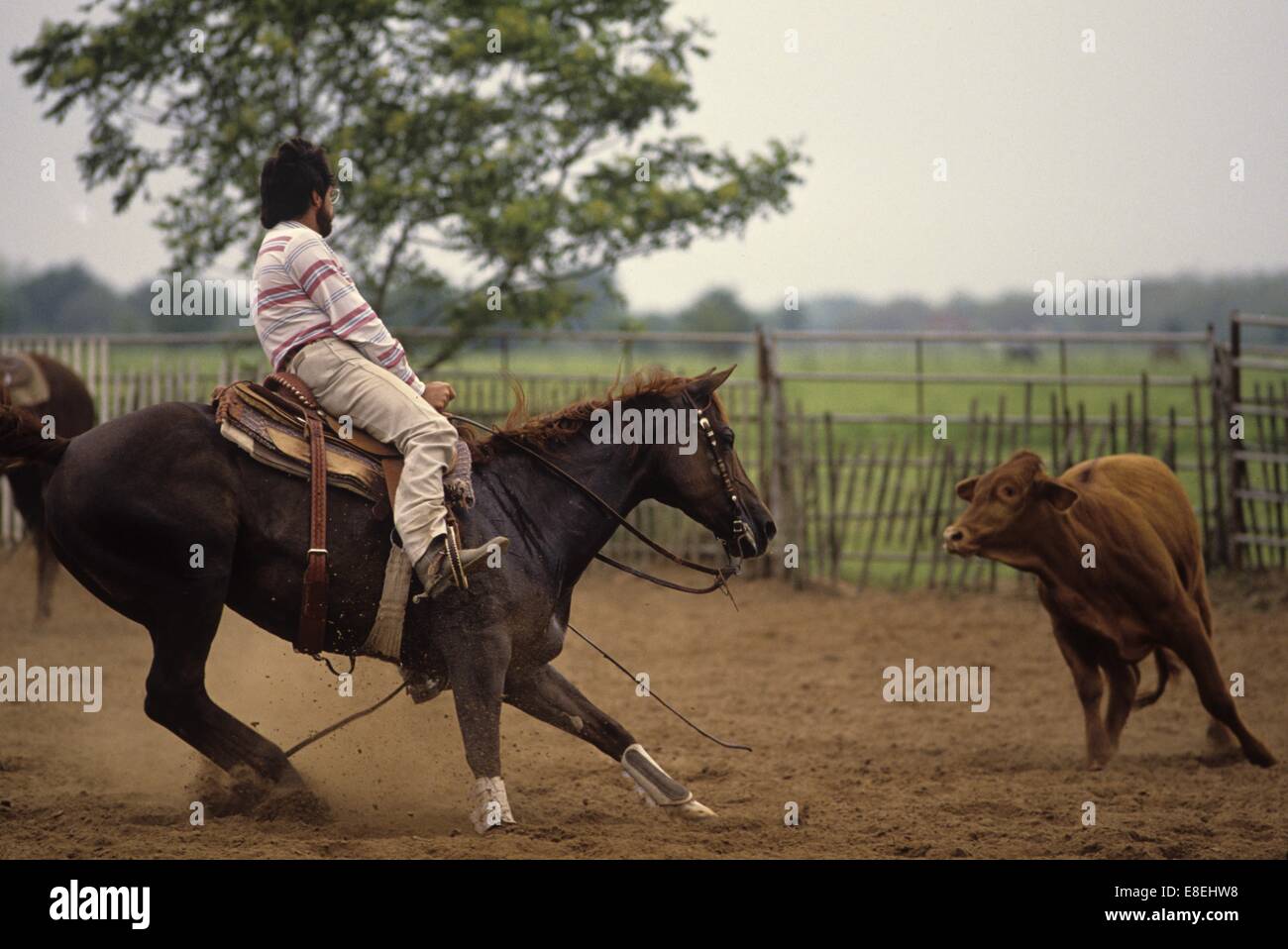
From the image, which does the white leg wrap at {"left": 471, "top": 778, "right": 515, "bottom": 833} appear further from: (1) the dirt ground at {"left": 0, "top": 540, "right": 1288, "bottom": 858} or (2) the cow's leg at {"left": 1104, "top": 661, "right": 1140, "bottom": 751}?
(2) the cow's leg at {"left": 1104, "top": 661, "right": 1140, "bottom": 751}

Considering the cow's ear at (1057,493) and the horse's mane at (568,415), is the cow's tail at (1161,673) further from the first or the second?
the horse's mane at (568,415)

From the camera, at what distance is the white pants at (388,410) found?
5.18 metres

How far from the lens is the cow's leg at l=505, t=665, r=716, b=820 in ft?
18.7

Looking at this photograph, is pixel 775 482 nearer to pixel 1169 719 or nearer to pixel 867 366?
pixel 1169 719

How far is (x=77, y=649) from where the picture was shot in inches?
385

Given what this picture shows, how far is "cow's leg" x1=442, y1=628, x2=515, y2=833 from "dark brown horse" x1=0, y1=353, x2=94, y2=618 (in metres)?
5.81

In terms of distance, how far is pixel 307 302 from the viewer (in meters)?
5.38

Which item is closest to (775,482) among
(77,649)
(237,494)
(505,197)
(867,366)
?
(505,197)

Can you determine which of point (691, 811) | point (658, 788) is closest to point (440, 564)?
point (658, 788)

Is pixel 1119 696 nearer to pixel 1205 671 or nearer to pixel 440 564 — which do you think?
pixel 1205 671

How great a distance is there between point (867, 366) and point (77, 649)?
51.3 meters

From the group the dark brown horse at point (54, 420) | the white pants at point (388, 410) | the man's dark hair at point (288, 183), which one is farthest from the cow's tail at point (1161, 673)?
the dark brown horse at point (54, 420)

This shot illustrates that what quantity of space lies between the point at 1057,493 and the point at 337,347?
355 cm
